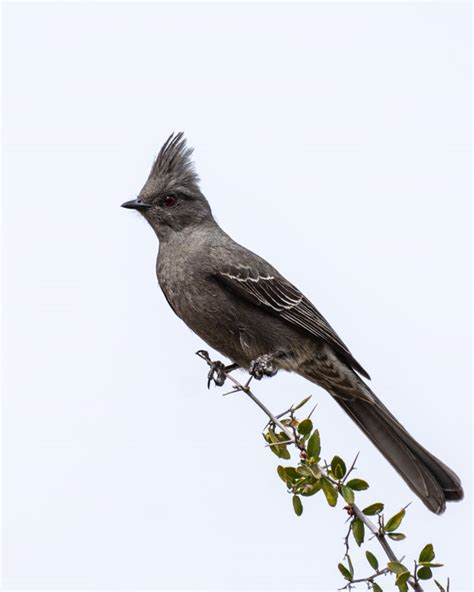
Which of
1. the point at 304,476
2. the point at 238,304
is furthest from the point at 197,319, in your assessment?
the point at 304,476

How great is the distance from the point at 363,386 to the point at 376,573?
15.5 feet

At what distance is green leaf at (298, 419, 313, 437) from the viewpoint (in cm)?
534

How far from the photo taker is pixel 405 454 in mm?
8500

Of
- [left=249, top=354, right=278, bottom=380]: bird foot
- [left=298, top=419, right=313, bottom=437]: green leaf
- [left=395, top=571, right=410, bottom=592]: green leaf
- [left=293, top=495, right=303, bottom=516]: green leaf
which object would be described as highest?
[left=249, top=354, right=278, bottom=380]: bird foot

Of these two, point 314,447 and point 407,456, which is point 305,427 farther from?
point 407,456

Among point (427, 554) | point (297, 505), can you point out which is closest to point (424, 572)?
point (427, 554)

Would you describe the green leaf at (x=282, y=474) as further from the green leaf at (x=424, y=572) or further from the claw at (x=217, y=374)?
the claw at (x=217, y=374)

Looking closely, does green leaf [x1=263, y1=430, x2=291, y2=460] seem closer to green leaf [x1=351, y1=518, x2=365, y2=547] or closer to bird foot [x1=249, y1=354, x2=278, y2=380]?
green leaf [x1=351, y1=518, x2=365, y2=547]

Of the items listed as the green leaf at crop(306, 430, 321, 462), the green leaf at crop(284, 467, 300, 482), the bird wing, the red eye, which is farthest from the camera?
the red eye

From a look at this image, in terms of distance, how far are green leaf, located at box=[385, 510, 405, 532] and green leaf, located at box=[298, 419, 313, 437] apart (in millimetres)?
771

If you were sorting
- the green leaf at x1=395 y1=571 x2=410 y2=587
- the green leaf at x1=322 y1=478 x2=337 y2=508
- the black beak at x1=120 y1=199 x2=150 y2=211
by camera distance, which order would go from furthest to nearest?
1. the black beak at x1=120 y1=199 x2=150 y2=211
2. the green leaf at x1=322 y1=478 x2=337 y2=508
3. the green leaf at x1=395 y1=571 x2=410 y2=587

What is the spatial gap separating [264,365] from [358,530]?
3788 millimetres

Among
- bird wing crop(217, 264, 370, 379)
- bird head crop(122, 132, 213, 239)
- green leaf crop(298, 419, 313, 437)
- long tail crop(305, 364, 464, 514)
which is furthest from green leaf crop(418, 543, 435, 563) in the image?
bird head crop(122, 132, 213, 239)

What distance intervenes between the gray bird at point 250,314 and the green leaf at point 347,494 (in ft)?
11.1
